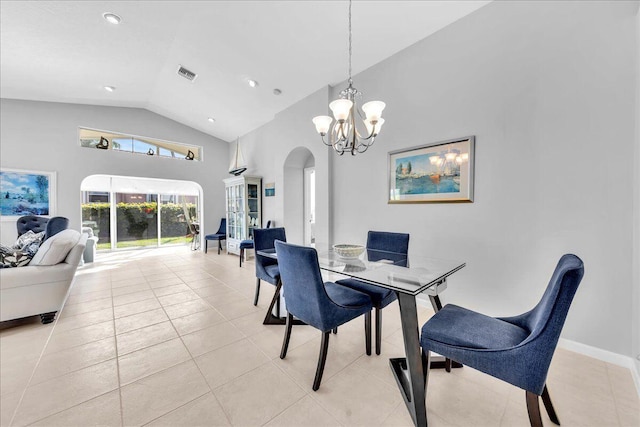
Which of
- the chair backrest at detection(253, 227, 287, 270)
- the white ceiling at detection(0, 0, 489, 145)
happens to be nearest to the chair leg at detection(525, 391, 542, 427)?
the chair backrest at detection(253, 227, 287, 270)

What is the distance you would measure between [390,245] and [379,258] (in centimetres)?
37

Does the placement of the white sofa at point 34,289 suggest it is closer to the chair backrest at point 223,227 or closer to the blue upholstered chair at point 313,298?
the blue upholstered chair at point 313,298

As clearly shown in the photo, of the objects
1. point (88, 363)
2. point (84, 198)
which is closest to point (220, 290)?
point (88, 363)

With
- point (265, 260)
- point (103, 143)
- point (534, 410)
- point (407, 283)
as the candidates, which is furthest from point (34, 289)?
point (103, 143)

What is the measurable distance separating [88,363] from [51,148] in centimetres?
520

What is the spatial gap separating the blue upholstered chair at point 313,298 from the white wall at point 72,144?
5770mm

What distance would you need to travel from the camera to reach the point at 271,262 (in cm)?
293

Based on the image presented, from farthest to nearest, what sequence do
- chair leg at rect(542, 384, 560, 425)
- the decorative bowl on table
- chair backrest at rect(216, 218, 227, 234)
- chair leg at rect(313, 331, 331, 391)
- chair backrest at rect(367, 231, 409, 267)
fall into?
chair backrest at rect(216, 218, 227, 234)
chair backrest at rect(367, 231, 409, 267)
the decorative bowl on table
chair leg at rect(313, 331, 331, 391)
chair leg at rect(542, 384, 560, 425)

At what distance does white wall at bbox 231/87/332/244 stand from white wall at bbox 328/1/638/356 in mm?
1338

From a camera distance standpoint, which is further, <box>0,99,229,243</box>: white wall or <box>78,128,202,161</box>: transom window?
<box>78,128,202,161</box>: transom window

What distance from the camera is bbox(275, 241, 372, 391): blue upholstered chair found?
5.11ft

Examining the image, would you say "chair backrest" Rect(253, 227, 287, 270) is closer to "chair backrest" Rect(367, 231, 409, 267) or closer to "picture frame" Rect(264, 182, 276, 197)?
"chair backrest" Rect(367, 231, 409, 267)

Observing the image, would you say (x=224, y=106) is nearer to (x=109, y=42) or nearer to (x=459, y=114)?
(x=109, y=42)

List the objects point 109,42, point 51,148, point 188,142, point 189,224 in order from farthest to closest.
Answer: point 189,224
point 188,142
point 51,148
point 109,42
